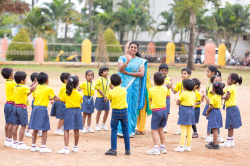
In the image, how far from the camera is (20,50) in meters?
24.9

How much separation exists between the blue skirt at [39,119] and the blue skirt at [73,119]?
Answer: 321 mm

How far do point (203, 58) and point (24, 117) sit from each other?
26.9 metres

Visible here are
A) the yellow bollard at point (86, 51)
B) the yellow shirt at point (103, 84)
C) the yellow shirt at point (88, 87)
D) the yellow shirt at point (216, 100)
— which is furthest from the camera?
the yellow bollard at point (86, 51)

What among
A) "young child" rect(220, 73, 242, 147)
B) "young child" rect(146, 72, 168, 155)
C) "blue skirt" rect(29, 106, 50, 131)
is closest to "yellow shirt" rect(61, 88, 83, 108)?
"blue skirt" rect(29, 106, 50, 131)

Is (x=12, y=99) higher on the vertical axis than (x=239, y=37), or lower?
lower

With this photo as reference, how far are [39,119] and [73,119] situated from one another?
0.53 m

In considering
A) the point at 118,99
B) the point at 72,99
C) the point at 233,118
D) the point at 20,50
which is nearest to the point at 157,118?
the point at 118,99

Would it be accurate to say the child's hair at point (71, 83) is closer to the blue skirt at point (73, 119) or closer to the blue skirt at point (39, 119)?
the blue skirt at point (73, 119)

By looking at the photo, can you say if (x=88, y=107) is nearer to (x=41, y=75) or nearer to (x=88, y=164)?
(x=41, y=75)

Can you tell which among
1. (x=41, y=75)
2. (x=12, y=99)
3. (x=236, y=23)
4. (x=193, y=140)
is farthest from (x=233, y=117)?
(x=236, y=23)

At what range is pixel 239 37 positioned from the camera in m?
36.5

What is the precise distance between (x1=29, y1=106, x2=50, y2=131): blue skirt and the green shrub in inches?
824

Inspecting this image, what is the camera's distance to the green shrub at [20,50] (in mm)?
24844

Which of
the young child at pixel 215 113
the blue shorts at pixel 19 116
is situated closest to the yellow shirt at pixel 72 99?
the blue shorts at pixel 19 116
